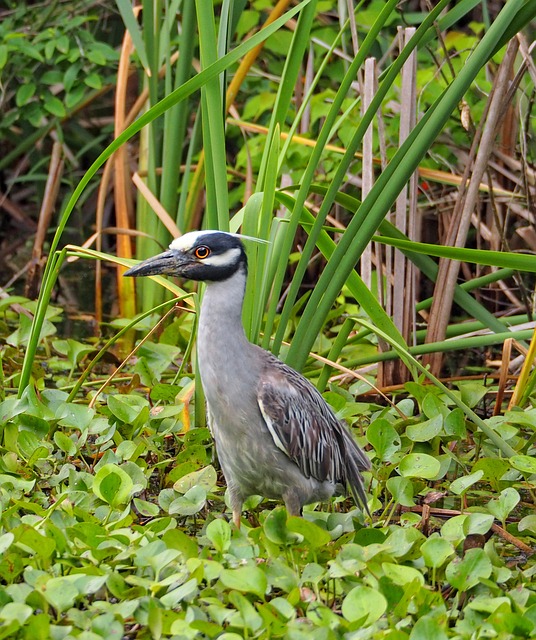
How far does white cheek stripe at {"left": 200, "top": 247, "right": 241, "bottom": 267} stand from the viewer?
11.5 feet

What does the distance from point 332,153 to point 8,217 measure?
10.7ft

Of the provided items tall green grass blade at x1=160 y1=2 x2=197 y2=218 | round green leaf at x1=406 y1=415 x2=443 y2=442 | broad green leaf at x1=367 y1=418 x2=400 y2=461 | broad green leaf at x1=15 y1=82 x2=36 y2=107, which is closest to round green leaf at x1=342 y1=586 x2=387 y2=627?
broad green leaf at x1=367 y1=418 x2=400 y2=461

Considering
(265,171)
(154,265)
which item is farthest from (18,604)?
(265,171)

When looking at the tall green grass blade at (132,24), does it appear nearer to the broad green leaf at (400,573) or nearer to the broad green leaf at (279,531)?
the broad green leaf at (279,531)

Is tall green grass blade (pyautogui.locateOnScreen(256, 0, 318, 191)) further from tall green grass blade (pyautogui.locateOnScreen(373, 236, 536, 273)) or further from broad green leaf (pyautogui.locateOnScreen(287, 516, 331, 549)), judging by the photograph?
broad green leaf (pyautogui.locateOnScreen(287, 516, 331, 549))

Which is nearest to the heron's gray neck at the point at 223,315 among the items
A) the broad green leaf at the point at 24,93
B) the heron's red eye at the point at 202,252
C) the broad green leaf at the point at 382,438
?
the heron's red eye at the point at 202,252

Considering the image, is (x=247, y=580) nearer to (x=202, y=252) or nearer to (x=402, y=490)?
(x=402, y=490)

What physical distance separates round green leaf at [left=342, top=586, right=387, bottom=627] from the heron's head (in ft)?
4.04

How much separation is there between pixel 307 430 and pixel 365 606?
1.00 metres

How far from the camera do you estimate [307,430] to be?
12.1 ft

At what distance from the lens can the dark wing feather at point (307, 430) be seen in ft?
11.7

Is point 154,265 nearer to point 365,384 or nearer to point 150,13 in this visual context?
point 365,384

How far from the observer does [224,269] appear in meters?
3.52

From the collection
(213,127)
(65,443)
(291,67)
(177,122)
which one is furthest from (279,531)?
(177,122)
